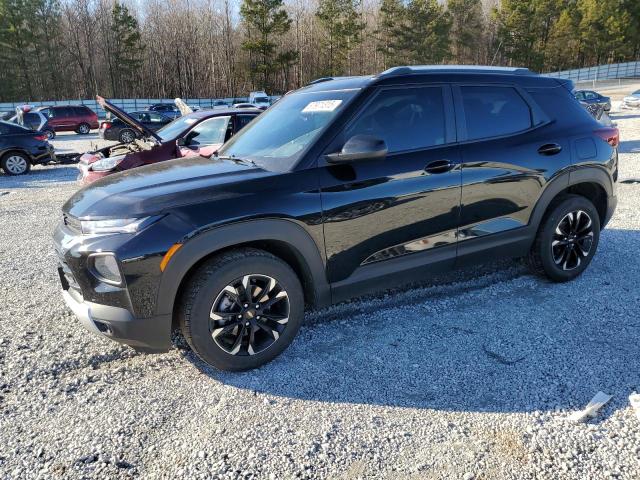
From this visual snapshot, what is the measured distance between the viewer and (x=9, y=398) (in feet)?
9.74

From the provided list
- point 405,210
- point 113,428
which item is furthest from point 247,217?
point 113,428

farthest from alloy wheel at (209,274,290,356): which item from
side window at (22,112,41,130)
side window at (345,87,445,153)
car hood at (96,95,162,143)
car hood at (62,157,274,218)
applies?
side window at (22,112,41,130)

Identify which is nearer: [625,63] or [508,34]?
[508,34]

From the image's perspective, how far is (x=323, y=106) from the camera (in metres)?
3.59

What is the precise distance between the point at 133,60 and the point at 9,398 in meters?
52.1

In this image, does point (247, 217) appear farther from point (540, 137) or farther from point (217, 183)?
point (540, 137)

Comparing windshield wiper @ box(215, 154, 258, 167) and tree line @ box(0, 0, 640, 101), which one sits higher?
tree line @ box(0, 0, 640, 101)

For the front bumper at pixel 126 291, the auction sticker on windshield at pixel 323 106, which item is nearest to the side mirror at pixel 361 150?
the auction sticker on windshield at pixel 323 106

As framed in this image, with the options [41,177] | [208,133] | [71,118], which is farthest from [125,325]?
[71,118]

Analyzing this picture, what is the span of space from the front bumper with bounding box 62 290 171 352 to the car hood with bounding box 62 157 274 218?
1.82ft

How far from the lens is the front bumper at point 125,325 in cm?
279

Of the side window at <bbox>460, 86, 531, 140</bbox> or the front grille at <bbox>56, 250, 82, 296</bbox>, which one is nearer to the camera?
the front grille at <bbox>56, 250, 82, 296</bbox>

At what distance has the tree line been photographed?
151ft

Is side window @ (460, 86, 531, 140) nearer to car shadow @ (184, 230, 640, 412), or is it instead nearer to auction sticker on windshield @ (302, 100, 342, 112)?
auction sticker on windshield @ (302, 100, 342, 112)
